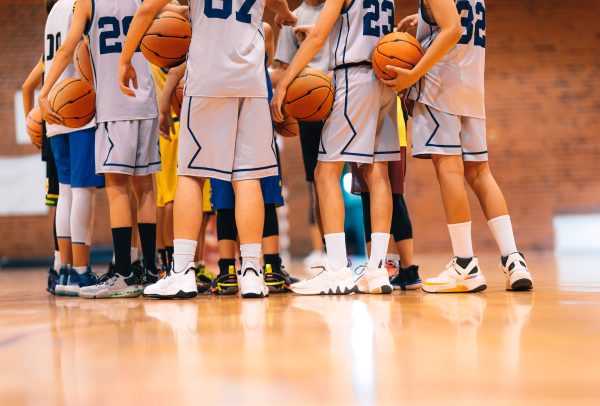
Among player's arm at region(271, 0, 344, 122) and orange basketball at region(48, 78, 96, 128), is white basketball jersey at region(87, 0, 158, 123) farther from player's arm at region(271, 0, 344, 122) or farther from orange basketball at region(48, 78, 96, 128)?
player's arm at region(271, 0, 344, 122)

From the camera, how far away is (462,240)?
124 inches

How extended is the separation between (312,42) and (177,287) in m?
1.28

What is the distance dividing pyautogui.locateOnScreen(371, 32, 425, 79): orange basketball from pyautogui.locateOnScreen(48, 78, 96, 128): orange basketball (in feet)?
4.86

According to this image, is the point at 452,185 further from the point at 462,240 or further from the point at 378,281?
the point at 378,281

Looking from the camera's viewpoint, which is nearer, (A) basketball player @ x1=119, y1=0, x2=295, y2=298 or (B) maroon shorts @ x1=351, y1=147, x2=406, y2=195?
(A) basketball player @ x1=119, y1=0, x2=295, y2=298

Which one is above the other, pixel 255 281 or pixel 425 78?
pixel 425 78

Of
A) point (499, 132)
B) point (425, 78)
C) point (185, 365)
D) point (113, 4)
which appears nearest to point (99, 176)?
point (113, 4)

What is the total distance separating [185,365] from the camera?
1506 mm

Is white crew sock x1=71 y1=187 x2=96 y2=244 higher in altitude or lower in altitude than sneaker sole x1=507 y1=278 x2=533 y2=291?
higher

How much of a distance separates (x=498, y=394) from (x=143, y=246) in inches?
105

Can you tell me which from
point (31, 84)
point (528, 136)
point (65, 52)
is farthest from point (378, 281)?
point (528, 136)

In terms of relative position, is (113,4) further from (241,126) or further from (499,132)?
(499,132)

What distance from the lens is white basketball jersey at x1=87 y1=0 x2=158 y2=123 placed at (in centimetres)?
342

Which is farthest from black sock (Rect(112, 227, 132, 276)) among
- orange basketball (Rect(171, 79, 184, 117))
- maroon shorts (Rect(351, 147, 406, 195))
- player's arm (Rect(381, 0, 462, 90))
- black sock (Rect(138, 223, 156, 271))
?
player's arm (Rect(381, 0, 462, 90))
